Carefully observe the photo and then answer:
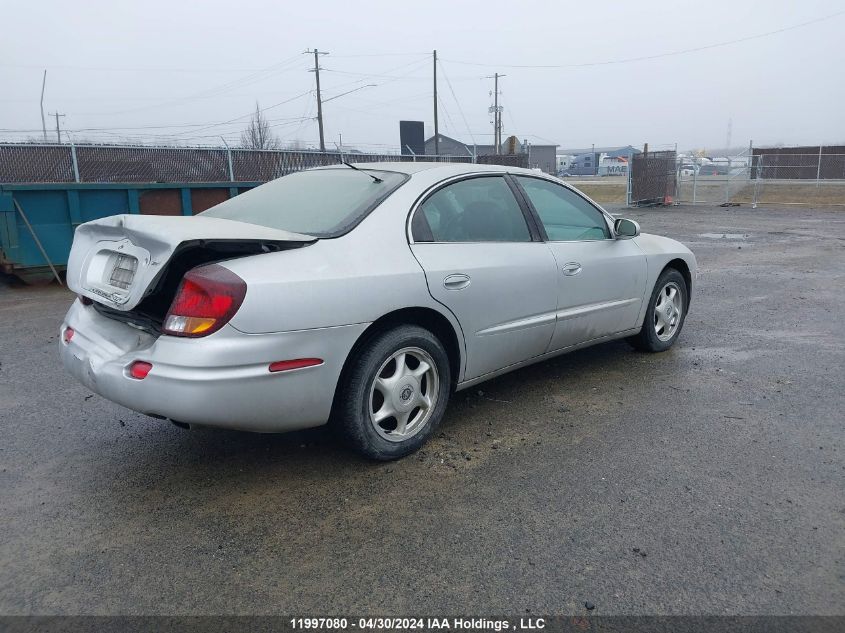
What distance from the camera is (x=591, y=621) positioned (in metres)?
2.36

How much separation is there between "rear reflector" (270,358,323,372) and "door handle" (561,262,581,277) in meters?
1.94

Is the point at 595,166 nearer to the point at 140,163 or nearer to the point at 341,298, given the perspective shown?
the point at 140,163

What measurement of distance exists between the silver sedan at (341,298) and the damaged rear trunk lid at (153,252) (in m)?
0.01

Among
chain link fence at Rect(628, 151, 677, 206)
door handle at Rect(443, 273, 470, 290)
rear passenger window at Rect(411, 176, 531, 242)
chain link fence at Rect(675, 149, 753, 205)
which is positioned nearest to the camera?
door handle at Rect(443, 273, 470, 290)

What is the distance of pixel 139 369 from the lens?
10.0 feet

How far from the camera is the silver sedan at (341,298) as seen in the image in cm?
297

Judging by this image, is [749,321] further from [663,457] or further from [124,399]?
[124,399]

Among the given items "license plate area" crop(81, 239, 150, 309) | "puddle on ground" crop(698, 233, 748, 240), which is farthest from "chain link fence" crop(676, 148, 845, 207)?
"license plate area" crop(81, 239, 150, 309)

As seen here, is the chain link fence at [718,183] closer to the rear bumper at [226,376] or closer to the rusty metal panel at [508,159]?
the rusty metal panel at [508,159]

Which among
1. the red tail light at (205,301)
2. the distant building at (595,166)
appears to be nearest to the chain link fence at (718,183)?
the red tail light at (205,301)

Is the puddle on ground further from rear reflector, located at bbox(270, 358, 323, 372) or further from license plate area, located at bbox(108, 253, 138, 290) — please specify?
license plate area, located at bbox(108, 253, 138, 290)

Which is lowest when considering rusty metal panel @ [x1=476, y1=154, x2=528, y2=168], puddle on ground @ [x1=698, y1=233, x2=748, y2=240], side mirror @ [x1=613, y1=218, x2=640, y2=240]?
puddle on ground @ [x1=698, y1=233, x2=748, y2=240]

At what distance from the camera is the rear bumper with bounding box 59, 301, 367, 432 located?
2914 mm

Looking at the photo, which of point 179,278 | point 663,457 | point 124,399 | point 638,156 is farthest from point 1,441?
point 638,156
